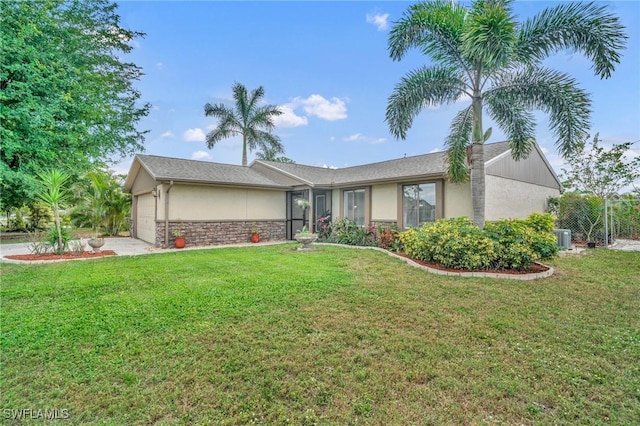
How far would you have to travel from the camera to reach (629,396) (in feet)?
8.32

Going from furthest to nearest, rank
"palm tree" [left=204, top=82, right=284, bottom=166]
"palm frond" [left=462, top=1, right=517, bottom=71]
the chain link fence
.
Result: 1. "palm tree" [left=204, top=82, right=284, bottom=166]
2. the chain link fence
3. "palm frond" [left=462, top=1, right=517, bottom=71]

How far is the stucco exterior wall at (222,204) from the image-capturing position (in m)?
11.7

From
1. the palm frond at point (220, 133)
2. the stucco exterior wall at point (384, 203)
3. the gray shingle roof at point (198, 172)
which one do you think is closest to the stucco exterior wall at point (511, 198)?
the stucco exterior wall at point (384, 203)

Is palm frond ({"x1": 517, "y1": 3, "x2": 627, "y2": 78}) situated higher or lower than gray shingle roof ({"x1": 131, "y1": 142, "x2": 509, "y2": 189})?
higher

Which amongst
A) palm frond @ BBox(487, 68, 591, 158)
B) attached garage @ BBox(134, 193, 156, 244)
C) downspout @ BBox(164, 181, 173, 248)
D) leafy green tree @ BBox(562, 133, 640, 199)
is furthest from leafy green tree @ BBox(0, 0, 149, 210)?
leafy green tree @ BBox(562, 133, 640, 199)

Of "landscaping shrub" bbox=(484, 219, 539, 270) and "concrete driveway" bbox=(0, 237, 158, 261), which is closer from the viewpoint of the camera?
"landscaping shrub" bbox=(484, 219, 539, 270)

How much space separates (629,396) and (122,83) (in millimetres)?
22392

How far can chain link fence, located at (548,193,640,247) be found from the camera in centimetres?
1209

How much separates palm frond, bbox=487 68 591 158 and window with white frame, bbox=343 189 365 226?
6394 mm

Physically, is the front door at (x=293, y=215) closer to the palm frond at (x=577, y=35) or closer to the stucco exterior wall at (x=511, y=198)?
the stucco exterior wall at (x=511, y=198)

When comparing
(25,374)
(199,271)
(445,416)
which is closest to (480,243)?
(445,416)

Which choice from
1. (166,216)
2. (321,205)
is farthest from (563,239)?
(166,216)

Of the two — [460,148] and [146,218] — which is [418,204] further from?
[146,218]

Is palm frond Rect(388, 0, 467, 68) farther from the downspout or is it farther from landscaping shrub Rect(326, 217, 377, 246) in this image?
the downspout
